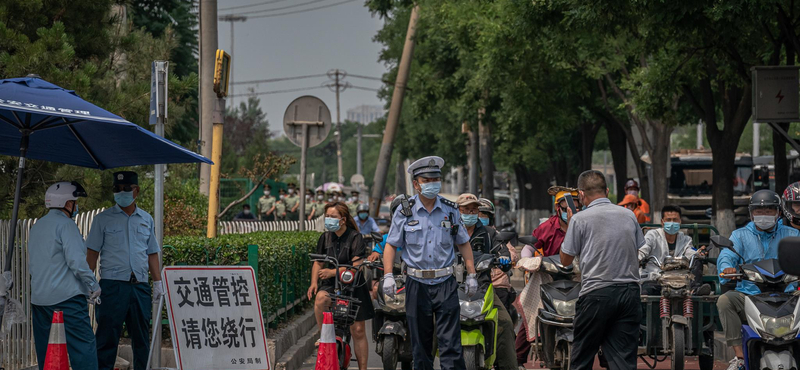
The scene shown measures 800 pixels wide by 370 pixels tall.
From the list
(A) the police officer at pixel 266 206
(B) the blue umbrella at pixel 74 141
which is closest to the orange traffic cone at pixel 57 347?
(B) the blue umbrella at pixel 74 141

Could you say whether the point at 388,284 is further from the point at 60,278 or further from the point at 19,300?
the point at 19,300

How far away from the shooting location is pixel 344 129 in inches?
7190

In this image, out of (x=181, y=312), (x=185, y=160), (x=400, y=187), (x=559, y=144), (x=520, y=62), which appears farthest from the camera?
(x=400, y=187)

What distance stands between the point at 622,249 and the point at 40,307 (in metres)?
4.22

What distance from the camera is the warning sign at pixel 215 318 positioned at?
8477 mm

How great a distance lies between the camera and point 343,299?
398 inches

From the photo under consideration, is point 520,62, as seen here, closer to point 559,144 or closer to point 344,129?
point 559,144

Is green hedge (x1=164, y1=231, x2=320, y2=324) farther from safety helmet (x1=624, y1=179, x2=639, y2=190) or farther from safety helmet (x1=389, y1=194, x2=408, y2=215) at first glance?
safety helmet (x1=624, y1=179, x2=639, y2=190)

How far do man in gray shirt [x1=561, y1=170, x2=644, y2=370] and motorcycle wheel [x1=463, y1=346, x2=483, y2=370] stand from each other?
135cm

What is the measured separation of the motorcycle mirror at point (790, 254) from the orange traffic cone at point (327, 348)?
3932mm

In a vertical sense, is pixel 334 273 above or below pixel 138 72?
below

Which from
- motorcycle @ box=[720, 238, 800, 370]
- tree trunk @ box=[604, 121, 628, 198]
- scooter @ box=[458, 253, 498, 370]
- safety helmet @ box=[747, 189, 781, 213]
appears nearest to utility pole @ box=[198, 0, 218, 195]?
scooter @ box=[458, 253, 498, 370]

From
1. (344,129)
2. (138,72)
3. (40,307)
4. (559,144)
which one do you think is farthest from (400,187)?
(344,129)

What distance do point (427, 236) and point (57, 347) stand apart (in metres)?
2.86
